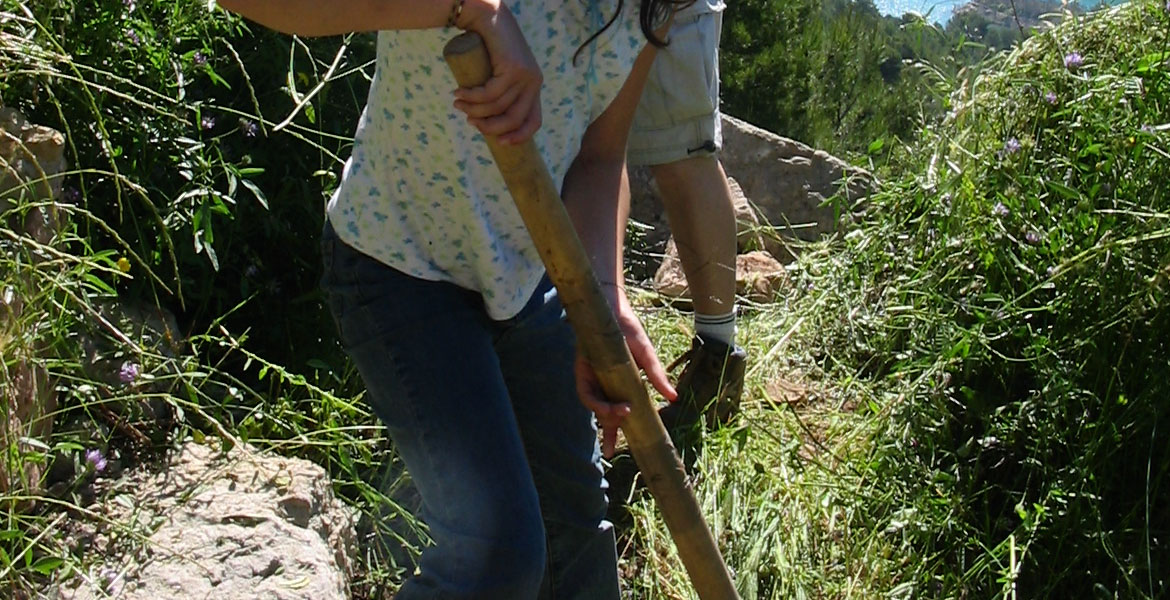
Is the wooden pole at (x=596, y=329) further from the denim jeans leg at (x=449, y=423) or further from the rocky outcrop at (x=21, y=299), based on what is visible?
the rocky outcrop at (x=21, y=299)

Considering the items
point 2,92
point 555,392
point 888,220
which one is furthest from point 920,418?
point 2,92

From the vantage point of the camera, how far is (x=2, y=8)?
2650 millimetres

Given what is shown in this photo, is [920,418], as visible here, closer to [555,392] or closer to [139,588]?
[555,392]

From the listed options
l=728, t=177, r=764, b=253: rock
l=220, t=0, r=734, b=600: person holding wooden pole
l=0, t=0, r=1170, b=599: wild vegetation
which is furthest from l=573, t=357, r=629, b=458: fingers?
l=728, t=177, r=764, b=253: rock

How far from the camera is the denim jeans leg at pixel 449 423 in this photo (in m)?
1.79

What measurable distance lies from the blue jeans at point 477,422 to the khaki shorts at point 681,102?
118 centimetres

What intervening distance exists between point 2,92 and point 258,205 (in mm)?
633

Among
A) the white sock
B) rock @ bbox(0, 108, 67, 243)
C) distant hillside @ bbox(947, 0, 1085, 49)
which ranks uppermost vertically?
distant hillside @ bbox(947, 0, 1085, 49)

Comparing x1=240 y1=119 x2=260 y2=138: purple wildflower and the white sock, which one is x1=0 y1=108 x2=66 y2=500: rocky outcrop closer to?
x1=240 y1=119 x2=260 y2=138: purple wildflower

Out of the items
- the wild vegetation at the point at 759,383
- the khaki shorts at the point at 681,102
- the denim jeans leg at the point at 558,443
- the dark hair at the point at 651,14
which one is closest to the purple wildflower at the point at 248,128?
the wild vegetation at the point at 759,383

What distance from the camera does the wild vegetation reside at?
8.45 feet

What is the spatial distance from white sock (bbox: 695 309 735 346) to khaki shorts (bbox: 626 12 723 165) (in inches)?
15.7

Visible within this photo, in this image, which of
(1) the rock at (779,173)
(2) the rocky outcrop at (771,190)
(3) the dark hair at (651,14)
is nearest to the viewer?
(3) the dark hair at (651,14)

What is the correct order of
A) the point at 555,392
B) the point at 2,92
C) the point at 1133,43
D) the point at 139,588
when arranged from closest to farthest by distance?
the point at 555,392
the point at 139,588
the point at 2,92
the point at 1133,43
